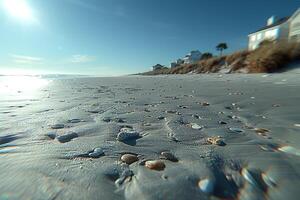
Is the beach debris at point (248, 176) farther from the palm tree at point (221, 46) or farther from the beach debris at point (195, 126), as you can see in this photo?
the palm tree at point (221, 46)

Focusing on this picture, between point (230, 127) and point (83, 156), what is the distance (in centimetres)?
136

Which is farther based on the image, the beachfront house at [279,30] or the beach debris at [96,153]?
the beachfront house at [279,30]

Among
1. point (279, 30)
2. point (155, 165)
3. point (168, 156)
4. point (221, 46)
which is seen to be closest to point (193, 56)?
point (221, 46)

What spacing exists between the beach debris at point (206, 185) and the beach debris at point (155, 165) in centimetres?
24

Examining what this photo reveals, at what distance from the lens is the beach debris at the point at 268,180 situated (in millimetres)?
1049

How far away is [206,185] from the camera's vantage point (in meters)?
1.04

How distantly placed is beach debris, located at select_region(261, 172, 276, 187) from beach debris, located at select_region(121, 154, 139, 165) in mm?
713

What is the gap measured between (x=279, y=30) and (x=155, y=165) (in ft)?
131

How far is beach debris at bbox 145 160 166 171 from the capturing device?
3.97 ft

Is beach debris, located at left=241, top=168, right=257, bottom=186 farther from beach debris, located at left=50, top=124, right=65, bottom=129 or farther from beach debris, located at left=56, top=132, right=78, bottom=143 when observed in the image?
beach debris, located at left=50, top=124, right=65, bottom=129

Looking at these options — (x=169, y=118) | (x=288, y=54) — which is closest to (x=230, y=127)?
(x=169, y=118)

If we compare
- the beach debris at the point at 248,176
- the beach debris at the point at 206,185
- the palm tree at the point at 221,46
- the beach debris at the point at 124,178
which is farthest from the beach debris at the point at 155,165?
the palm tree at the point at 221,46

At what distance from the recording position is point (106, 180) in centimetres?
109

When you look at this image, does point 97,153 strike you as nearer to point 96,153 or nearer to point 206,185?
point 96,153
